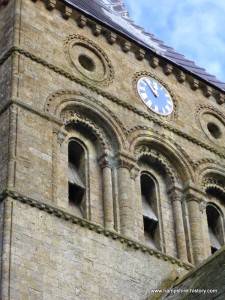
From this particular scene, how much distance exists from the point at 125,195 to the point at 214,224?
3.87 meters

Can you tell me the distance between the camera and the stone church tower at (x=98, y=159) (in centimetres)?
2531

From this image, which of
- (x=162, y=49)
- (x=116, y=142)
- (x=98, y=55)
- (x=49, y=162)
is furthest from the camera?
(x=162, y=49)

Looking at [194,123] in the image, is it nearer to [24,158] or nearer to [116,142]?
[116,142]

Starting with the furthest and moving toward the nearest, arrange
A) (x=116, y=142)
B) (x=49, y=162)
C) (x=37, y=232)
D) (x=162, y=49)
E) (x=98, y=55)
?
1. (x=162, y=49)
2. (x=98, y=55)
3. (x=116, y=142)
4. (x=49, y=162)
5. (x=37, y=232)

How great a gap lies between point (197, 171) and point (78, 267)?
6.90 meters

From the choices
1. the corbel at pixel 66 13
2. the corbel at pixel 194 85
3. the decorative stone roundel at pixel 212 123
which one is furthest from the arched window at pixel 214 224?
the corbel at pixel 66 13

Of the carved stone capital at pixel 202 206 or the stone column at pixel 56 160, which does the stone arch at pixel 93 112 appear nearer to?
the stone column at pixel 56 160

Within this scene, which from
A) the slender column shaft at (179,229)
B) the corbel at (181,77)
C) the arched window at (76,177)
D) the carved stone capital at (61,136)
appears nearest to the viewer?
the arched window at (76,177)

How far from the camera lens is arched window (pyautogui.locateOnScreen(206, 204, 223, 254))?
3078 cm

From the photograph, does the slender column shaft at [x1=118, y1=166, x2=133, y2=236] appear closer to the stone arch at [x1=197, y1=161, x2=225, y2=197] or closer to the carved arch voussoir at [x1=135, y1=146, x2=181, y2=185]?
the carved arch voussoir at [x1=135, y1=146, x2=181, y2=185]

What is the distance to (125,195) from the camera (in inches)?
1125

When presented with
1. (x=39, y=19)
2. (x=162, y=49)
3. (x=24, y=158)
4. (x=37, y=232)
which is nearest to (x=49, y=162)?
(x=24, y=158)

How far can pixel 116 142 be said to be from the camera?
29719mm

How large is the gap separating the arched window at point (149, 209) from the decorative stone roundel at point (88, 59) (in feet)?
10.1
